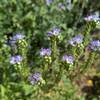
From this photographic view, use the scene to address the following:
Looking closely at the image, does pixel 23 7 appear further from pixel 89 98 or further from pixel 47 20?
pixel 89 98

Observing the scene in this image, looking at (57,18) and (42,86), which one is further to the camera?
(57,18)

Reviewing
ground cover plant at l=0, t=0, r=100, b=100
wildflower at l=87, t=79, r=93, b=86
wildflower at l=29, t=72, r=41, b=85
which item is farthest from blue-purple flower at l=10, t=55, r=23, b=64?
wildflower at l=87, t=79, r=93, b=86

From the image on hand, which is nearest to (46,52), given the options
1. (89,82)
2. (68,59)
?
(68,59)

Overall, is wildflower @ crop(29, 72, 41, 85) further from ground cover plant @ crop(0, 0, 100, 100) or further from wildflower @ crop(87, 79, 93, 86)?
wildflower @ crop(87, 79, 93, 86)

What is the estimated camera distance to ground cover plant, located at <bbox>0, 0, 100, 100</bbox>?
3.22 meters

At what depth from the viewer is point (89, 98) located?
4.28m

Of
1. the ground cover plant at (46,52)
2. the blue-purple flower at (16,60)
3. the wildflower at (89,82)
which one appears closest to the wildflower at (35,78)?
the ground cover plant at (46,52)

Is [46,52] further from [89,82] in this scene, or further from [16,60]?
[89,82]

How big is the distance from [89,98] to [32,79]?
125cm

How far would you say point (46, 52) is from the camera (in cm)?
315

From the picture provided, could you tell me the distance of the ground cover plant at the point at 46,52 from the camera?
3.22 m

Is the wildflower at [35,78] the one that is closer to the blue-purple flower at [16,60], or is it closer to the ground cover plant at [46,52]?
the ground cover plant at [46,52]

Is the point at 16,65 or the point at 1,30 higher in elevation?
the point at 1,30

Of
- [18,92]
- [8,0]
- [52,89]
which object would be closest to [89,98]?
[52,89]
